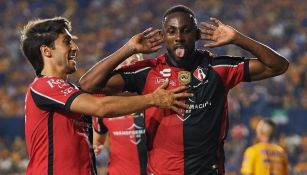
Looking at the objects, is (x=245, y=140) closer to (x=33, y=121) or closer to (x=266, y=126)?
(x=266, y=126)

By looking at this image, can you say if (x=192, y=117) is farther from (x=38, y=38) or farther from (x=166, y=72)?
(x=38, y=38)

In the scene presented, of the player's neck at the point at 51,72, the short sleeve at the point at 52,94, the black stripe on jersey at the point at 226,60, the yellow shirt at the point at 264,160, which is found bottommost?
the yellow shirt at the point at 264,160

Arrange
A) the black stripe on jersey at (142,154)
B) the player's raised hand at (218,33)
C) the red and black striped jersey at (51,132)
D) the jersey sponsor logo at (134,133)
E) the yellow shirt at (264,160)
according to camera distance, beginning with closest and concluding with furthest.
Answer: the red and black striped jersey at (51,132)
the player's raised hand at (218,33)
the black stripe on jersey at (142,154)
the jersey sponsor logo at (134,133)
the yellow shirt at (264,160)

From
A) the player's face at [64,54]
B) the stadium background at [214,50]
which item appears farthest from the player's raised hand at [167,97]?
the stadium background at [214,50]

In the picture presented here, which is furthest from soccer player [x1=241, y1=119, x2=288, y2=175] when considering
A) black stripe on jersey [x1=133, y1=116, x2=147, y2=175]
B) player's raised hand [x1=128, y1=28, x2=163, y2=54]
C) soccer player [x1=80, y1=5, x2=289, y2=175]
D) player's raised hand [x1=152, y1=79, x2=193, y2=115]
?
player's raised hand [x1=152, y1=79, x2=193, y2=115]

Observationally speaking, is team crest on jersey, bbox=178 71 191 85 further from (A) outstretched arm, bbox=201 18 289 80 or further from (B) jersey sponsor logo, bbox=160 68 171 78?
(A) outstretched arm, bbox=201 18 289 80

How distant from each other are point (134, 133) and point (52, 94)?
2.62m

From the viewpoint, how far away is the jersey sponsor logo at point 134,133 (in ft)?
24.8

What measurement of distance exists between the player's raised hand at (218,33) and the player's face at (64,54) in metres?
1.07

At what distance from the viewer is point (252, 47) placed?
18.5 ft

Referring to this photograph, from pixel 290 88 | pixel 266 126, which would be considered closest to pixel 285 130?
pixel 290 88

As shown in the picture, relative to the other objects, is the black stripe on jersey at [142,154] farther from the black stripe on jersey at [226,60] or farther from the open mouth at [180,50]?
the open mouth at [180,50]

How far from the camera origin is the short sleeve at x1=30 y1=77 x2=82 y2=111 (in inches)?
200

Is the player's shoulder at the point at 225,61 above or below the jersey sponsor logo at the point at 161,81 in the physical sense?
above
